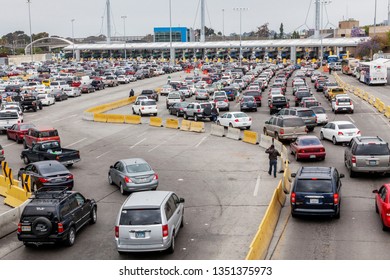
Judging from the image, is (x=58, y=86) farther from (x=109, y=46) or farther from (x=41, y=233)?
(x=109, y=46)

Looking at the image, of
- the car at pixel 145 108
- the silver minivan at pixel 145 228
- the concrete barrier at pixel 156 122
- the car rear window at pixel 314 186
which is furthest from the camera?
the car at pixel 145 108

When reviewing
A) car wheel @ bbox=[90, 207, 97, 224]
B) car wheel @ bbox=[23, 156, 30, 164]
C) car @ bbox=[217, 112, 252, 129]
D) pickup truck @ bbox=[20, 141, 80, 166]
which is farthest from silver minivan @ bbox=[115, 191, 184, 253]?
car @ bbox=[217, 112, 252, 129]

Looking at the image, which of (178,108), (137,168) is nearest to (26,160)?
(137,168)

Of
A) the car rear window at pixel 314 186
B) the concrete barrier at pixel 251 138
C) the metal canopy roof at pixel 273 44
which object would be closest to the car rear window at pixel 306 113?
the concrete barrier at pixel 251 138

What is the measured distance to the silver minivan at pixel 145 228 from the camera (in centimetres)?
1593

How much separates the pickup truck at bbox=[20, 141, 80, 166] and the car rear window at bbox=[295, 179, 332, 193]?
537 inches

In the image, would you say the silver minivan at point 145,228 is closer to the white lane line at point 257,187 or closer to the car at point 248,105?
the white lane line at point 257,187

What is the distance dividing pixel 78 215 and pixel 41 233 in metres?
1.73

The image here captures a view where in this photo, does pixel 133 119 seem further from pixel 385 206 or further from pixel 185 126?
pixel 385 206

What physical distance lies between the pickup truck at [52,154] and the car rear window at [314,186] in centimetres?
1363

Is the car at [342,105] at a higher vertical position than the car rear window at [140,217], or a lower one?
lower

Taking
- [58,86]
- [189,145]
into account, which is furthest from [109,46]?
[189,145]

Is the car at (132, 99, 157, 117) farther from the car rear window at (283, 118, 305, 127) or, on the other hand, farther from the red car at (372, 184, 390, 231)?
the red car at (372, 184, 390, 231)

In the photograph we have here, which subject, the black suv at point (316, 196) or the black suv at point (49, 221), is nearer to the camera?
the black suv at point (49, 221)
